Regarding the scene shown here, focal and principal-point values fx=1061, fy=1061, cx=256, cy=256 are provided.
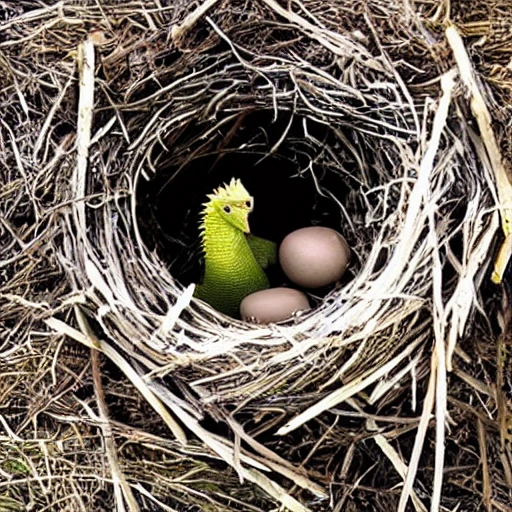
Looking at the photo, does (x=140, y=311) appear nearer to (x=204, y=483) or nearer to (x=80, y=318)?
(x=80, y=318)

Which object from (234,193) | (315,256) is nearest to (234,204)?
(234,193)

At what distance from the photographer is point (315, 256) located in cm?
151

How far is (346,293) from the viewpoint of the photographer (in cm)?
137

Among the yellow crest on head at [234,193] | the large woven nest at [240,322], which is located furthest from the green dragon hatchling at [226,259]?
the large woven nest at [240,322]

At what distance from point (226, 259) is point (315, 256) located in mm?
140

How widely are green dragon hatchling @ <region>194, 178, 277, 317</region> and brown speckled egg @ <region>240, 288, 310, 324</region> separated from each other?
0.09m

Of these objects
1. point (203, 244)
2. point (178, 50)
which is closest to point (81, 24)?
point (178, 50)

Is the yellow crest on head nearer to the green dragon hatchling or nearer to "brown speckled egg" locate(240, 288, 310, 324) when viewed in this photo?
the green dragon hatchling

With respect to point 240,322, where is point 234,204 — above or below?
above

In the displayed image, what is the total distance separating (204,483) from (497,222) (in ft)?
1.65

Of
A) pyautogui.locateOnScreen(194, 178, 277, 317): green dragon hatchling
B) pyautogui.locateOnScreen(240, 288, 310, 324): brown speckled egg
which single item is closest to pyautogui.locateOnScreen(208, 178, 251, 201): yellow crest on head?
pyautogui.locateOnScreen(194, 178, 277, 317): green dragon hatchling

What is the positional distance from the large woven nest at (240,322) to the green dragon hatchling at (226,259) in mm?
107

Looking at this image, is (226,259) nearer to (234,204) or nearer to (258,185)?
(234,204)

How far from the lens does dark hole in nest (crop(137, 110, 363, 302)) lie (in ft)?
5.20
